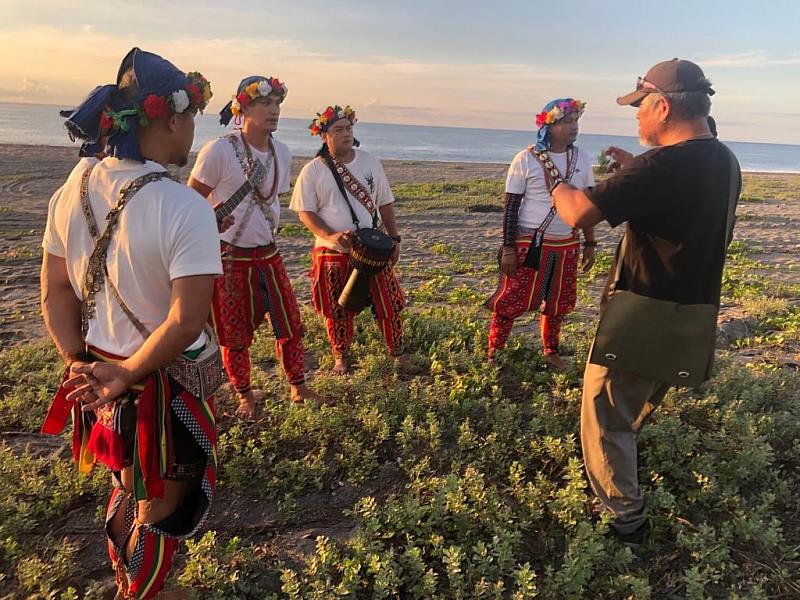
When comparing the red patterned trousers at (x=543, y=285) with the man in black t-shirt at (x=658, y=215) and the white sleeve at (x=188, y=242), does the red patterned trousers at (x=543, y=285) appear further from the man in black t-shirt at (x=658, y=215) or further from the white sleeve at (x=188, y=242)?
the white sleeve at (x=188, y=242)

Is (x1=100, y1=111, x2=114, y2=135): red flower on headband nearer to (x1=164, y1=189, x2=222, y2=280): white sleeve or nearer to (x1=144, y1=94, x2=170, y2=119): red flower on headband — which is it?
(x1=144, y1=94, x2=170, y2=119): red flower on headband

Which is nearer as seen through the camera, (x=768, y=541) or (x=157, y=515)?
(x=157, y=515)

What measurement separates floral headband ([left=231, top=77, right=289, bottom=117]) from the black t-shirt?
2.50m

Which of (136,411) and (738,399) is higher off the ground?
(136,411)

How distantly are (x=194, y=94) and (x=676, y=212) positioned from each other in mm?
2137

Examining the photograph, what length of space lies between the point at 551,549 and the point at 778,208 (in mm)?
19290

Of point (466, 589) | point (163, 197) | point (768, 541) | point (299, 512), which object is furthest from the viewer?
point (299, 512)

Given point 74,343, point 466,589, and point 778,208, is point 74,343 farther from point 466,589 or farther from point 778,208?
point 778,208

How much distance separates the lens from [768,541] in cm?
295

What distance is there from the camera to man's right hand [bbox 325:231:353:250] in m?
4.57

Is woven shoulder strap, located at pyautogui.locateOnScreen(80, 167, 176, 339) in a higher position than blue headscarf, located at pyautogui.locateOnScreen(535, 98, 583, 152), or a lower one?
lower

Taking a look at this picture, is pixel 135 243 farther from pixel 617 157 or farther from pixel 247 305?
pixel 617 157

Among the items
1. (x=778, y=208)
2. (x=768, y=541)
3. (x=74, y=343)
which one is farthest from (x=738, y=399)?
(x=778, y=208)

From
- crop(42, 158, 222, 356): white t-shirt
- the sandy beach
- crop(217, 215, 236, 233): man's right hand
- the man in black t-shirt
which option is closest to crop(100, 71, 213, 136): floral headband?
crop(42, 158, 222, 356): white t-shirt
